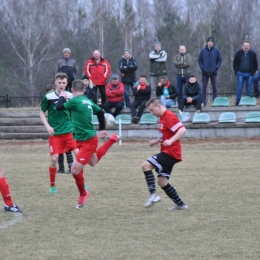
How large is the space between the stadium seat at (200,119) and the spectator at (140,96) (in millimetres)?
1677

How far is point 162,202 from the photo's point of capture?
9.38 metres

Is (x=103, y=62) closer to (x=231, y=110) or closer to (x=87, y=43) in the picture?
(x=231, y=110)

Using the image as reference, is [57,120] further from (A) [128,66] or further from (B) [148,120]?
(A) [128,66]

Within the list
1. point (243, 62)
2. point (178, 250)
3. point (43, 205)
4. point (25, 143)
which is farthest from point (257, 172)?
point (25, 143)

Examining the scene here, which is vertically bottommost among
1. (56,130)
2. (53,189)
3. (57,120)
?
(53,189)

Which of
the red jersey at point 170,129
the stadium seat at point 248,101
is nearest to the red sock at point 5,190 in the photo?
the red jersey at point 170,129

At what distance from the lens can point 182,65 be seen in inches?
824

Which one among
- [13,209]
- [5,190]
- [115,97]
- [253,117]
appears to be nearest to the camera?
[5,190]

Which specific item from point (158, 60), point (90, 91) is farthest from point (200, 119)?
point (90, 91)

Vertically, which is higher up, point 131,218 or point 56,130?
point 56,130

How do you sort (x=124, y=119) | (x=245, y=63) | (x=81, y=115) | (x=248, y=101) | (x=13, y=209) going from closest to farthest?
(x=13, y=209) < (x=81, y=115) < (x=245, y=63) < (x=124, y=119) < (x=248, y=101)

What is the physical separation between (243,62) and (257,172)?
27.9ft

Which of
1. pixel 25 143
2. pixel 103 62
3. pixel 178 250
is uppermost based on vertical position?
pixel 103 62

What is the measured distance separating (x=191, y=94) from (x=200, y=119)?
0.86m
